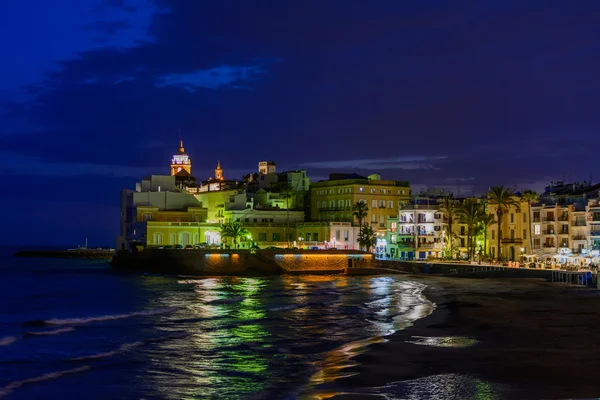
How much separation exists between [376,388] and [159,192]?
11522cm

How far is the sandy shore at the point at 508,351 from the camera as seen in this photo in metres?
27.6

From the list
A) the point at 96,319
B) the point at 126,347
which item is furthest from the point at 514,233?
the point at 126,347

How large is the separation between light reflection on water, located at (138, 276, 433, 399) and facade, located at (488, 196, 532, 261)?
117 feet

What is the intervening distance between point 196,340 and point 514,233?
77249 millimetres

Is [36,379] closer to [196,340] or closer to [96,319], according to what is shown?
[196,340]

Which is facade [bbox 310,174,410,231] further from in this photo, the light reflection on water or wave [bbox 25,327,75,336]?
wave [bbox 25,327,75,336]

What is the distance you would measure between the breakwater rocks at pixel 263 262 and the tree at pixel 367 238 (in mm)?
9799

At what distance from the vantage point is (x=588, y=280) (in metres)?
77.6

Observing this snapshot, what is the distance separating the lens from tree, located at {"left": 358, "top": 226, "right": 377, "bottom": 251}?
12112cm

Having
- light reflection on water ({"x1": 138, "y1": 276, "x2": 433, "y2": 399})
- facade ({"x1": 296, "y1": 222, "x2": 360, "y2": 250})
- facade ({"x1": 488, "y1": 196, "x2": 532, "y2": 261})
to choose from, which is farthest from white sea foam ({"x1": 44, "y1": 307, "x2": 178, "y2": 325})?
facade ({"x1": 296, "y1": 222, "x2": 360, "y2": 250})

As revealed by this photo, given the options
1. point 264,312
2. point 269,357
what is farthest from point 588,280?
point 269,357

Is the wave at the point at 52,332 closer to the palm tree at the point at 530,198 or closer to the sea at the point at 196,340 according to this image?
the sea at the point at 196,340

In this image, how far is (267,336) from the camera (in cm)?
4122

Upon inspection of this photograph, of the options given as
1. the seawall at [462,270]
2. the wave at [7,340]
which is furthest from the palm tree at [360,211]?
the wave at [7,340]
